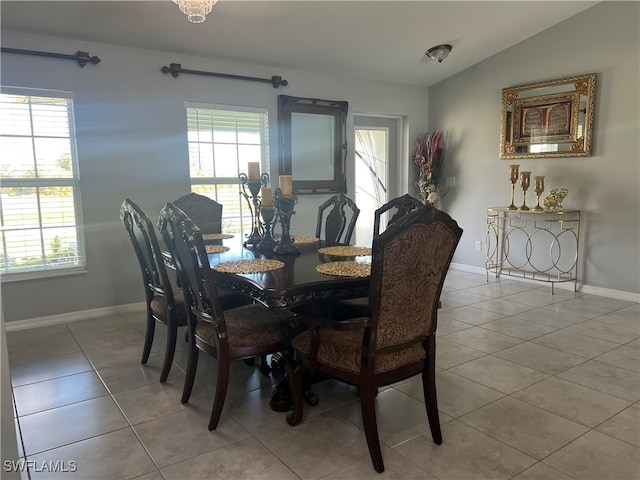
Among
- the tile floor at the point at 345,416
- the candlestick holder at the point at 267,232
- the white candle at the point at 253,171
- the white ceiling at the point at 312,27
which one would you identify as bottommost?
the tile floor at the point at 345,416

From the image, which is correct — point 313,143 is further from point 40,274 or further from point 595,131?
point 40,274

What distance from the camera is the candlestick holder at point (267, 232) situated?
280 centimetres

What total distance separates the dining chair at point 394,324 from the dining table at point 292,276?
14 centimetres

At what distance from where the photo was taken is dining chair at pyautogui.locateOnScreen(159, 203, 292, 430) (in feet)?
6.83

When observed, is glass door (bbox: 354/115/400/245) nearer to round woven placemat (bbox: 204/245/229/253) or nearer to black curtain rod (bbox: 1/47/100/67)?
round woven placemat (bbox: 204/245/229/253)

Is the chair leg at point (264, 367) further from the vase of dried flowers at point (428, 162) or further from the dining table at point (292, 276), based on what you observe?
the vase of dried flowers at point (428, 162)

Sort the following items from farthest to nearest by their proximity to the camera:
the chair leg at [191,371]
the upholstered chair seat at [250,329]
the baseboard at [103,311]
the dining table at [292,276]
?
the baseboard at [103,311] < the chair leg at [191,371] < the upholstered chair seat at [250,329] < the dining table at [292,276]

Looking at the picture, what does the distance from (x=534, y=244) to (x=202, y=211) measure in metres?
3.61

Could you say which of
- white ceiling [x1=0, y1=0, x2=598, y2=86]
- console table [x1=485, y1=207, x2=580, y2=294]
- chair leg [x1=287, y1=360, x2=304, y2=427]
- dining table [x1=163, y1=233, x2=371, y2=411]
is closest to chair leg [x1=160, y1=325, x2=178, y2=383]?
dining table [x1=163, y1=233, x2=371, y2=411]

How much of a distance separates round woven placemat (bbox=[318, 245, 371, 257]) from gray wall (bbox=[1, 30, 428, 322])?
2040 millimetres

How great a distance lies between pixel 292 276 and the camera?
2148 mm

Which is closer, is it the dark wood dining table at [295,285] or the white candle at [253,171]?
the dark wood dining table at [295,285]

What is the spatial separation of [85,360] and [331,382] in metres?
1.67

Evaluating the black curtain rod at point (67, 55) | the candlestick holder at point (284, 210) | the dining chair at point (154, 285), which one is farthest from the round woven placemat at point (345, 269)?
the black curtain rod at point (67, 55)
